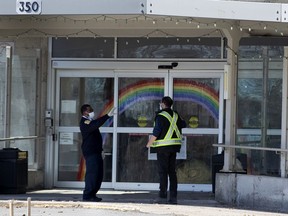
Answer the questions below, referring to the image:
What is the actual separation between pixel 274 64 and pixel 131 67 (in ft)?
9.13

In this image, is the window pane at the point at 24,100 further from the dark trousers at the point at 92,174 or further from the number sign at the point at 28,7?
the number sign at the point at 28,7

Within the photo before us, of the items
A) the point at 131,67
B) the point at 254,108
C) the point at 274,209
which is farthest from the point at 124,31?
the point at 274,209

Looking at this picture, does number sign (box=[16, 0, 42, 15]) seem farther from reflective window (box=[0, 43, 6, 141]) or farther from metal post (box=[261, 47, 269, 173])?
metal post (box=[261, 47, 269, 173])

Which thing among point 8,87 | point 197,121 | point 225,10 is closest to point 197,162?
point 197,121

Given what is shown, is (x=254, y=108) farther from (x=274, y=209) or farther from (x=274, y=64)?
(x=274, y=209)

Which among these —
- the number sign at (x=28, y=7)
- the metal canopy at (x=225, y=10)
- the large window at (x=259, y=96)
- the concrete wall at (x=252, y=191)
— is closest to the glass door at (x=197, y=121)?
the large window at (x=259, y=96)

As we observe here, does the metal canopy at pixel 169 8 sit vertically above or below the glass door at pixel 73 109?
above

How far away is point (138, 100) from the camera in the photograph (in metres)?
15.1

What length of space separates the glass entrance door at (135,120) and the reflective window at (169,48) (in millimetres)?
337

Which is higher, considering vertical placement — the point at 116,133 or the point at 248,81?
the point at 248,81

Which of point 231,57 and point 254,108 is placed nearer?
point 231,57

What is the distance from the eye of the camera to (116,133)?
49.6 ft

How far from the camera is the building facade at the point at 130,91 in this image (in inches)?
571

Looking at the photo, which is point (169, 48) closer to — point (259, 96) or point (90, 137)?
point (259, 96)
